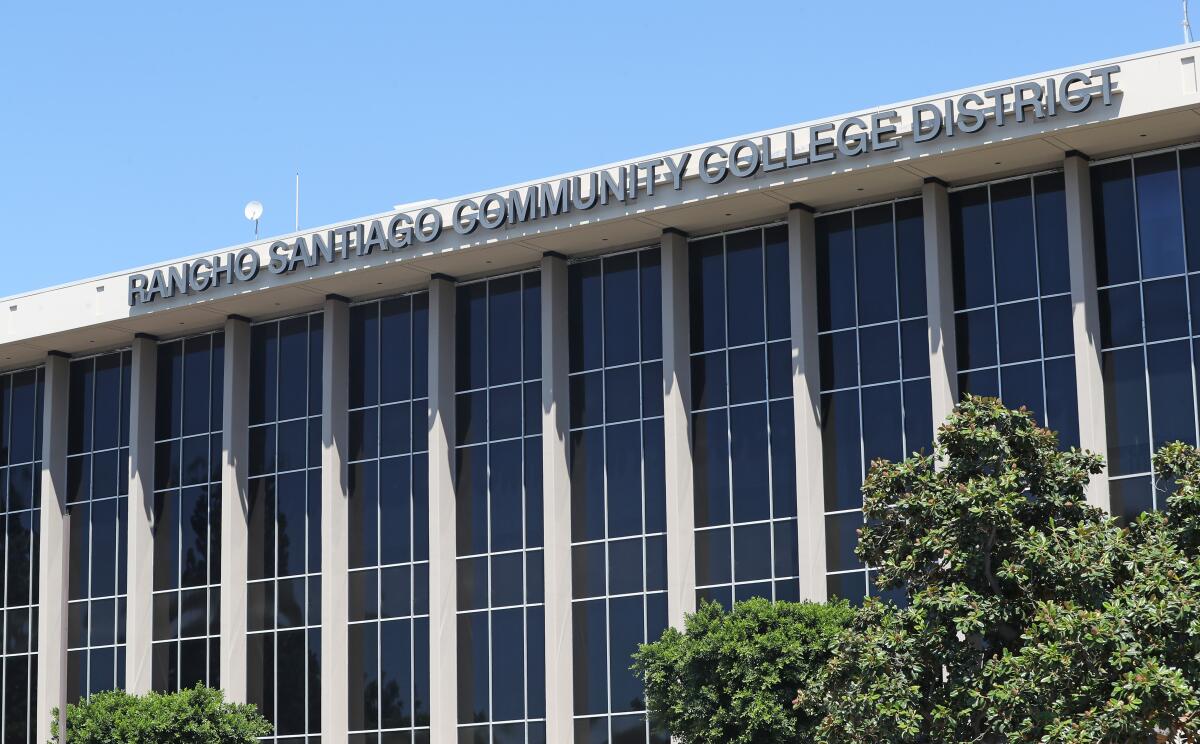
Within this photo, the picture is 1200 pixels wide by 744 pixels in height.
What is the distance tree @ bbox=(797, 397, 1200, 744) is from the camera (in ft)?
89.7

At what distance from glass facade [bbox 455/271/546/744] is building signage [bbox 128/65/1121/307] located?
3.14 metres

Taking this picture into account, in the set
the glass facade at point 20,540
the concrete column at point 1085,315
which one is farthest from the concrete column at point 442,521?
the concrete column at point 1085,315

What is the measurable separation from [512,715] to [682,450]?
27.6ft

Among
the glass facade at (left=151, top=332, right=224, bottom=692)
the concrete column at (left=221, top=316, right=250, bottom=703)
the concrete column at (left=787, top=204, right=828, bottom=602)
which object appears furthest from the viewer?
the glass facade at (left=151, top=332, right=224, bottom=692)

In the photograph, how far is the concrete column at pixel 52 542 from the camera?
55.4 m

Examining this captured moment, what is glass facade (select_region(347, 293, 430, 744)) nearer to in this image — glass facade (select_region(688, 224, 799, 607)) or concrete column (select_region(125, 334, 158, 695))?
concrete column (select_region(125, 334, 158, 695))

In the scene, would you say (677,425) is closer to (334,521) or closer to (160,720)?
(334,521)

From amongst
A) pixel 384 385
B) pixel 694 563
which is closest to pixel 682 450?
pixel 694 563

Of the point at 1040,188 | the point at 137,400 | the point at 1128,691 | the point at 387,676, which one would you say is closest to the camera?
the point at 1128,691

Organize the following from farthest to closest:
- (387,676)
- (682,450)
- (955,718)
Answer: (387,676)
(682,450)
(955,718)

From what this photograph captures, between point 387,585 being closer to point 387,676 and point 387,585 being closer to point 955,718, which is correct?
point 387,676

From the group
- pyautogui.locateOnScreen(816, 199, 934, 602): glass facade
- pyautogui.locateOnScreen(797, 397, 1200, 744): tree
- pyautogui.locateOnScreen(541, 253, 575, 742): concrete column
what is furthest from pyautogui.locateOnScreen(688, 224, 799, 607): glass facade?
pyautogui.locateOnScreen(797, 397, 1200, 744): tree

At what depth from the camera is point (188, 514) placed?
178 ft

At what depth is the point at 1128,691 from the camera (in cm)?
2697
